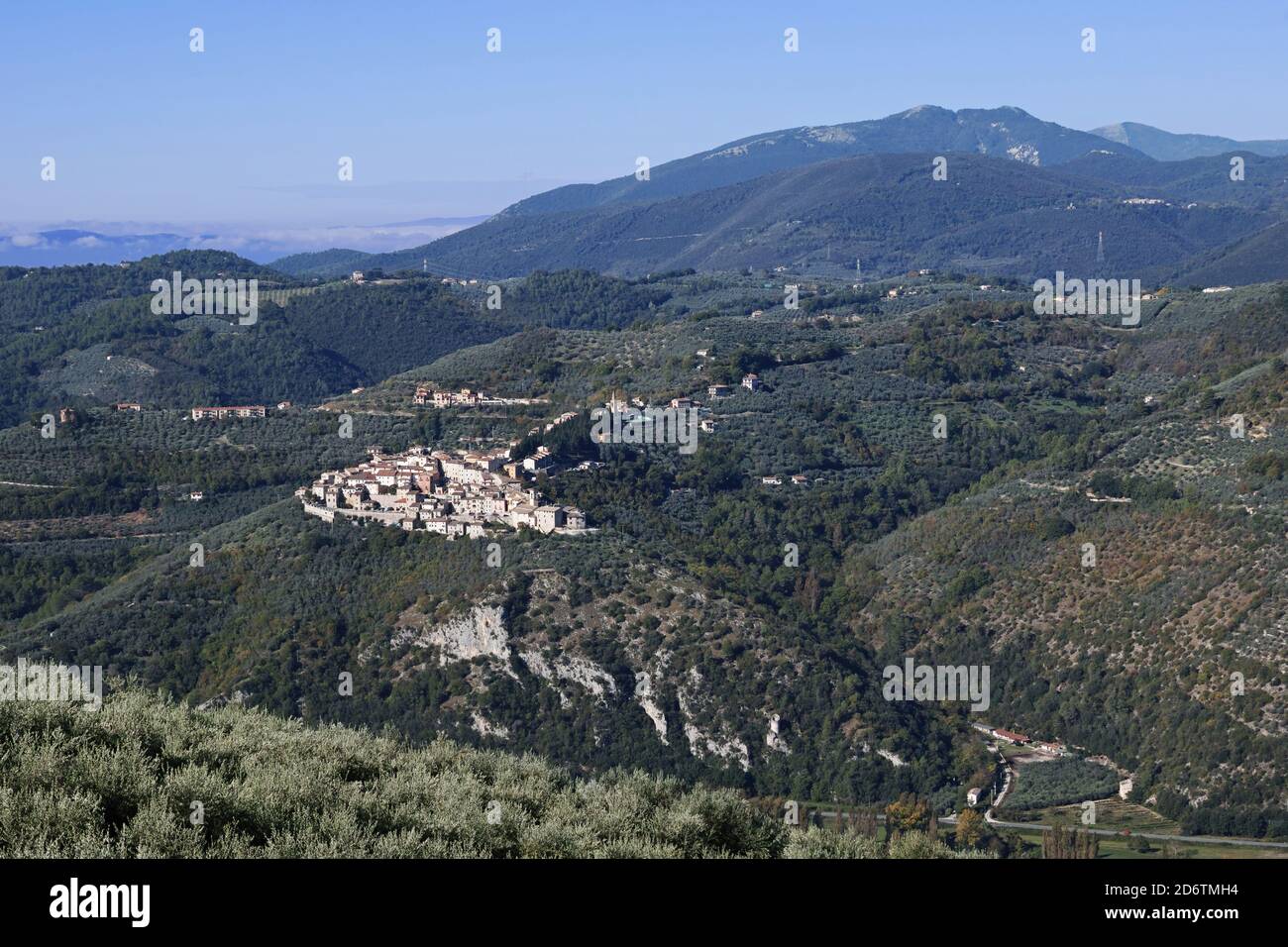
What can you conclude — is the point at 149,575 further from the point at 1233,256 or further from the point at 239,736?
the point at 1233,256

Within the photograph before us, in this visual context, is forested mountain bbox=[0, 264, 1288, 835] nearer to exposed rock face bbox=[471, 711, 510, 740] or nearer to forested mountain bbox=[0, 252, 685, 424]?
exposed rock face bbox=[471, 711, 510, 740]

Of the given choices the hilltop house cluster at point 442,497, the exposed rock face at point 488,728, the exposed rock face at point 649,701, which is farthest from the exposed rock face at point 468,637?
the hilltop house cluster at point 442,497

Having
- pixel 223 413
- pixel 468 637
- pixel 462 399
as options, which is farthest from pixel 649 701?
pixel 223 413

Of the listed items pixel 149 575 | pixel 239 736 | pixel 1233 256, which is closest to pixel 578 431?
pixel 149 575

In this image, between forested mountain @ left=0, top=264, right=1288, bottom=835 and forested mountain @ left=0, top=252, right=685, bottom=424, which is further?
forested mountain @ left=0, top=252, right=685, bottom=424

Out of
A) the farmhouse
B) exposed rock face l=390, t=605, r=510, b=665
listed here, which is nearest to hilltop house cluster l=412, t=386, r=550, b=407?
the farmhouse
